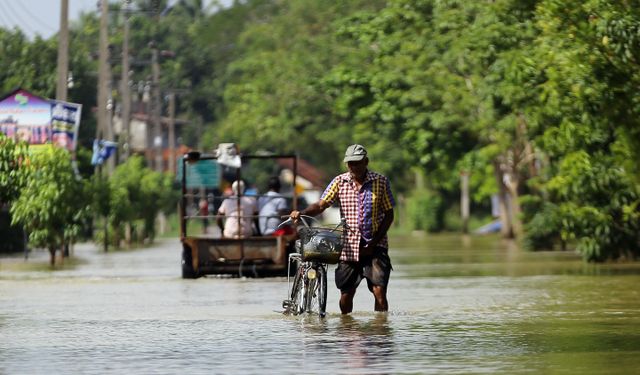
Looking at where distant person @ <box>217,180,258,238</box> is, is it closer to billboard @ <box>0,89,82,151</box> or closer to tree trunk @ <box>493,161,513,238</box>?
billboard @ <box>0,89,82,151</box>

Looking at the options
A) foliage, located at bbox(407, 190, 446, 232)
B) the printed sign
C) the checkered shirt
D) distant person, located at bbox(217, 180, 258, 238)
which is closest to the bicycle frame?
the checkered shirt

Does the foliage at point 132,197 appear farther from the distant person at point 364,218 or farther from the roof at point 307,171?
the roof at point 307,171

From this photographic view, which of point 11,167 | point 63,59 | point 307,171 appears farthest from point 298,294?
point 307,171

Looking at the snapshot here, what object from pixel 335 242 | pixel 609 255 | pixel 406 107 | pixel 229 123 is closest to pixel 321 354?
pixel 335 242

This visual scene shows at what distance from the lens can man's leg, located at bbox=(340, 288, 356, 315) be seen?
1941 centimetres

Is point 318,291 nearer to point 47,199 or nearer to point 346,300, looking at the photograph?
point 346,300

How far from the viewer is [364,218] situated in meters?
18.9

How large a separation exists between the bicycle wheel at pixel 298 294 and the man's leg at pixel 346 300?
0.45 metres

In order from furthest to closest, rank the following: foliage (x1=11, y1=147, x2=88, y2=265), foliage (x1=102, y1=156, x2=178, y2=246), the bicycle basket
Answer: foliage (x1=102, y1=156, x2=178, y2=246)
foliage (x1=11, y1=147, x2=88, y2=265)
the bicycle basket

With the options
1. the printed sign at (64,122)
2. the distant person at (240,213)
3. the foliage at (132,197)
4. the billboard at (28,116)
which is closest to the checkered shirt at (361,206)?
the distant person at (240,213)

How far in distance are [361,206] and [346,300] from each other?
→ 1.20 metres

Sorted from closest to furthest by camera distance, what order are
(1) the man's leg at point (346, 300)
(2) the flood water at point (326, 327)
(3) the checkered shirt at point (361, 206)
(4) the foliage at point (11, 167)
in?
(2) the flood water at point (326, 327) → (3) the checkered shirt at point (361, 206) → (1) the man's leg at point (346, 300) → (4) the foliage at point (11, 167)

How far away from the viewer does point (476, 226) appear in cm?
9550

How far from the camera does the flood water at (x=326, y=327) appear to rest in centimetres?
1446
